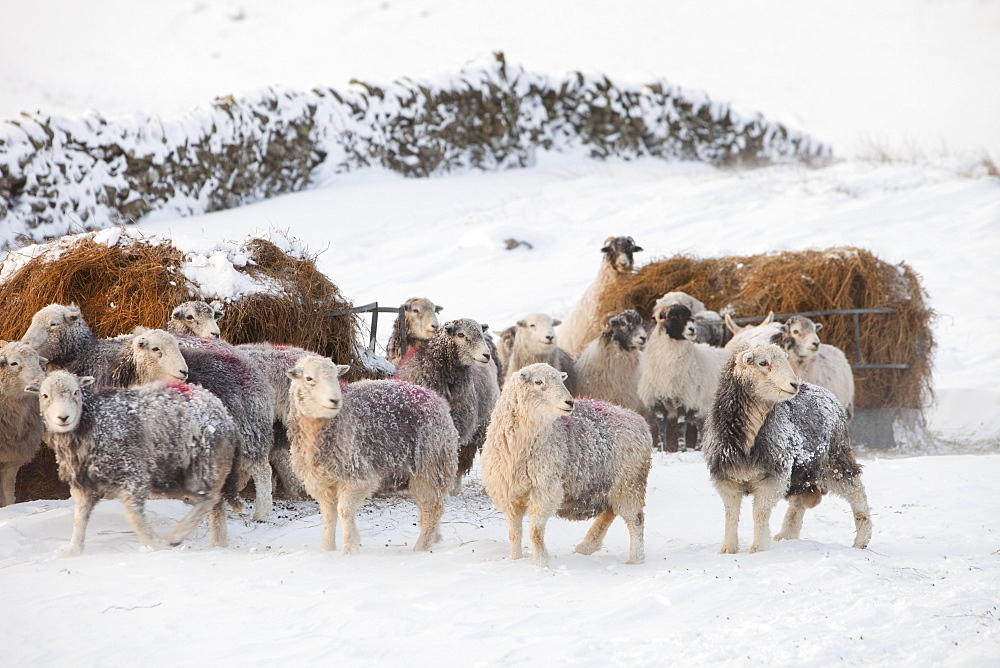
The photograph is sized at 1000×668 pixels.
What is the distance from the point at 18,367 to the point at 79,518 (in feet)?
5.33

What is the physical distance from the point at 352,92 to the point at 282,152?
1.85m

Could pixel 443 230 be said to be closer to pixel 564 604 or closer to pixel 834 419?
pixel 834 419

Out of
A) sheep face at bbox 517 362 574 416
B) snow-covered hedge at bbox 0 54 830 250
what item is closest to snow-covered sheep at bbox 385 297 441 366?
sheep face at bbox 517 362 574 416

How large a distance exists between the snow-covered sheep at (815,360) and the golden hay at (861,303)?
1.29 metres

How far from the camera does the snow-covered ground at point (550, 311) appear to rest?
463 centimetres

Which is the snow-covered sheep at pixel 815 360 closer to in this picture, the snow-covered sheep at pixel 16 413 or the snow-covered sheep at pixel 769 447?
the snow-covered sheep at pixel 769 447

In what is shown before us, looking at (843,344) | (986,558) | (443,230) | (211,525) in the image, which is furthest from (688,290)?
(211,525)

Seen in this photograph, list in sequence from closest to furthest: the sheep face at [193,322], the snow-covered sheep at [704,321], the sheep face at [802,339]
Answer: the sheep face at [193,322] → the sheep face at [802,339] → the snow-covered sheep at [704,321]

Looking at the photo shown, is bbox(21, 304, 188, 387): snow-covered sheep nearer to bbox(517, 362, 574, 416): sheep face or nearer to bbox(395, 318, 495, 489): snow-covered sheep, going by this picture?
bbox(395, 318, 495, 489): snow-covered sheep

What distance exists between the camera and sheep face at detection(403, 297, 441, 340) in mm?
9492

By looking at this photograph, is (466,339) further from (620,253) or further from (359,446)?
(620,253)

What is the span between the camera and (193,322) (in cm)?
796

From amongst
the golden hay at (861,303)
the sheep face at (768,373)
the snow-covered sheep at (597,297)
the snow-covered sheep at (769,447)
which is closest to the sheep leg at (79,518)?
the snow-covered sheep at (769,447)

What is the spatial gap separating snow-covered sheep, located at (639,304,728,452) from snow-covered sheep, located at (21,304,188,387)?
5.27 m
